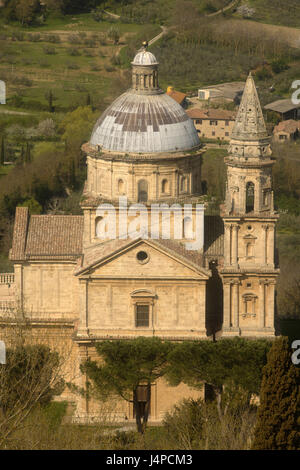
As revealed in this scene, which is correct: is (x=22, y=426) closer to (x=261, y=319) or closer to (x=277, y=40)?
(x=261, y=319)

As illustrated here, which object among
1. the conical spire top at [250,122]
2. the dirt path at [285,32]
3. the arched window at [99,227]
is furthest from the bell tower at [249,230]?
the dirt path at [285,32]

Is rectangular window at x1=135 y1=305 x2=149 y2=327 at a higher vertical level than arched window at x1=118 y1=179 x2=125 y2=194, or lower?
lower

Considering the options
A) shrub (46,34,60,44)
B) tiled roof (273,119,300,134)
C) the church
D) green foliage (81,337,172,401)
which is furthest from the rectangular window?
shrub (46,34,60,44)

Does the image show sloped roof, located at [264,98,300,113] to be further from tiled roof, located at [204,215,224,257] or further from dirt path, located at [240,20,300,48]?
tiled roof, located at [204,215,224,257]

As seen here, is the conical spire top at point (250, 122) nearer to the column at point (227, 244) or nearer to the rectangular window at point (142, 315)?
the column at point (227, 244)

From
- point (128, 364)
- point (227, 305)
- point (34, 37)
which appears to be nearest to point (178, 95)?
point (34, 37)
